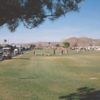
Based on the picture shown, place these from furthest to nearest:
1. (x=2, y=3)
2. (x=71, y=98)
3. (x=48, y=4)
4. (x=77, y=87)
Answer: (x=77, y=87), (x=71, y=98), (x=48, y=4), (x=2, y=3)

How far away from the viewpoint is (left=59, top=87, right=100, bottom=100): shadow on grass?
8.47 meters

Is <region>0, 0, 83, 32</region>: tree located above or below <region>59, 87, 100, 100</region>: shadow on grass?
above

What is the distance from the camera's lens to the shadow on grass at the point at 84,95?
8.47 meters

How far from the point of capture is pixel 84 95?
352 inches

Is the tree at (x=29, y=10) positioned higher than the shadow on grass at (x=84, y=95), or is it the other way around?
the tree at (x=29, y=10)

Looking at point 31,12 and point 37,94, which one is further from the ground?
point 31,12

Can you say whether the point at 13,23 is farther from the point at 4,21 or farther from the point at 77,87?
the point at 77,87

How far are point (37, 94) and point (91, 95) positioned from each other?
2.26m

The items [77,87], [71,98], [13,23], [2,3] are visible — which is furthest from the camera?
[77,87]

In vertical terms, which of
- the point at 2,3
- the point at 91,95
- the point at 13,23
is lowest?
the point at 91,95

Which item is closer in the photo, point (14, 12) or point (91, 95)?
point (14, 12)

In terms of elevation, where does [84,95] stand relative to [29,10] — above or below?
below

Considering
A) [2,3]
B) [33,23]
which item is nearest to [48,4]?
[33,23]

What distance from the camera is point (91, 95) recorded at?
8.91m
